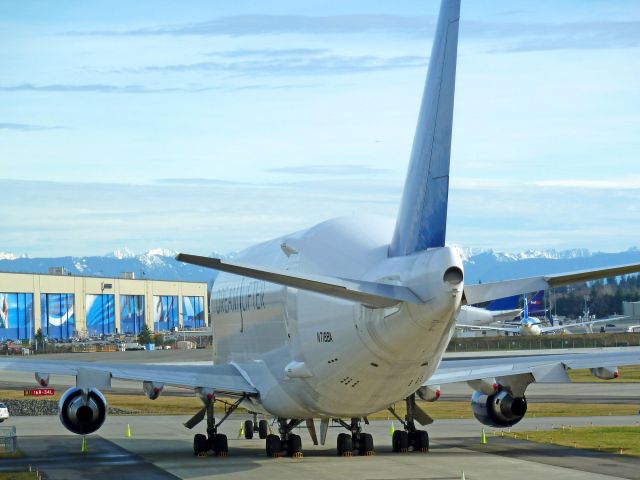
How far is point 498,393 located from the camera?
36.6 m

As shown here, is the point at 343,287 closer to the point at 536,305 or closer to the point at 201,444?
the point at 201,444

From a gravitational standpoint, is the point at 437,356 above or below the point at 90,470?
above

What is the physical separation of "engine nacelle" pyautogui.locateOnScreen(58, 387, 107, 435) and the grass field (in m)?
16.1

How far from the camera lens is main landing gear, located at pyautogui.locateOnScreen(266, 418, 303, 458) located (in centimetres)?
3531

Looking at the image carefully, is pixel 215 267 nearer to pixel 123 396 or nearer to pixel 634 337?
pixel 123 396

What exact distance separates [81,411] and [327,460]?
25.0ft

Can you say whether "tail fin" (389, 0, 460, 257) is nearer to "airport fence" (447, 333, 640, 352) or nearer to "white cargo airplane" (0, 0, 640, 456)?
"white cargo airplane" (0, 0, 640, 456)

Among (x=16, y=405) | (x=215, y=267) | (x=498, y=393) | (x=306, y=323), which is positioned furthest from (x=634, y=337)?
(x=215, y=267)

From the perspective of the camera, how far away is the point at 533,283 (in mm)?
23078

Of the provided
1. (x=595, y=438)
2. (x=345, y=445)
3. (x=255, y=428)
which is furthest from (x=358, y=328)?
(x=255, y=428)

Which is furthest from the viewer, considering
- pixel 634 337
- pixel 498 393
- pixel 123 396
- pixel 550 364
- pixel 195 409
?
pixel 634 337

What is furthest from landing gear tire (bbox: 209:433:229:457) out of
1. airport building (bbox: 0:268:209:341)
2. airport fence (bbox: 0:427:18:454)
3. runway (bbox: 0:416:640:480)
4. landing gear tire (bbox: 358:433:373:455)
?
airport building (bbox: 0:268:209:341)

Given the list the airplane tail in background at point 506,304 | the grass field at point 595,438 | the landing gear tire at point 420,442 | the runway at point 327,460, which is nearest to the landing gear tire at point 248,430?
the runway at point 327,460

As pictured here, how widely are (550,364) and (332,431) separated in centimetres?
1480
